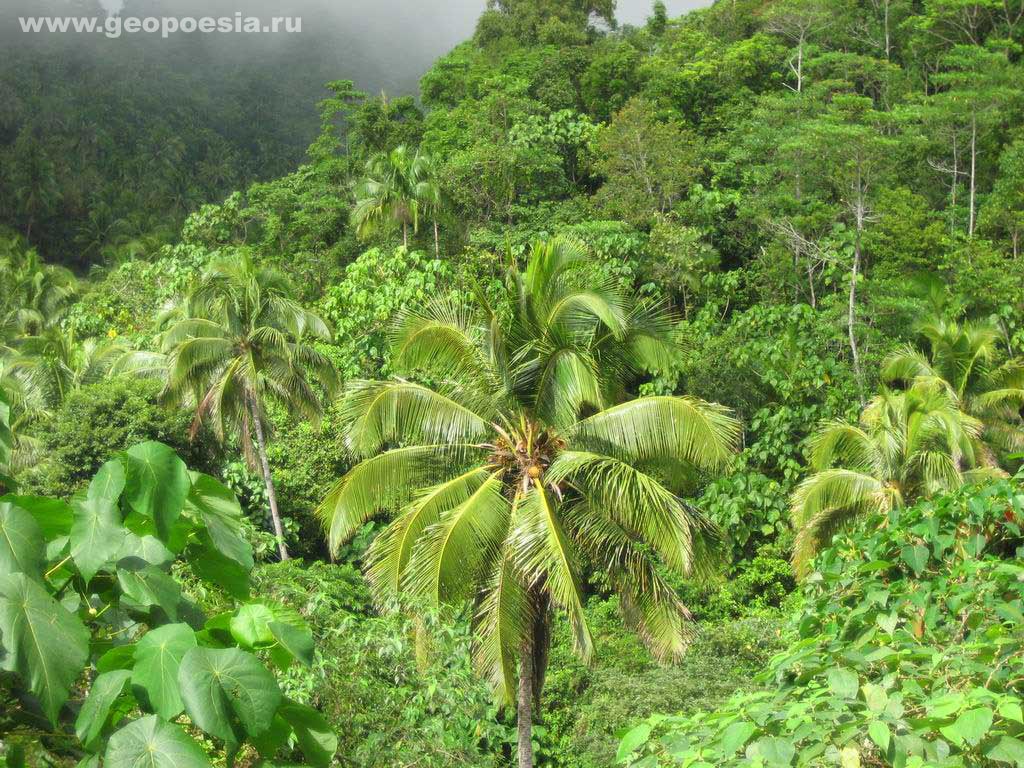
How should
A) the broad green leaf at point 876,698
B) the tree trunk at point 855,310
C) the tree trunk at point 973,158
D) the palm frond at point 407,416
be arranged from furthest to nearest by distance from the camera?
the tree trunk at point 973,158
the tree trunk at point 855,310
the palm frond at point 407,416
the broad green leaf at point 876,698

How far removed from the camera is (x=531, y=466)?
30.5 ft

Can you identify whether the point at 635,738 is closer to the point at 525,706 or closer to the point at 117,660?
the point at 117,660

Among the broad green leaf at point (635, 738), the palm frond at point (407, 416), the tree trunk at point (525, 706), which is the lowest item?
the tree trunk at point (525, 706)

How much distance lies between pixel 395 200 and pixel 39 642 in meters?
22.7

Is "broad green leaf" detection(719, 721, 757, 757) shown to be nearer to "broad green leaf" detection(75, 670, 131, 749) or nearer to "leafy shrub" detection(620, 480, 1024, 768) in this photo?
"leafy shrub" detection(620, 480, 1024, 768)

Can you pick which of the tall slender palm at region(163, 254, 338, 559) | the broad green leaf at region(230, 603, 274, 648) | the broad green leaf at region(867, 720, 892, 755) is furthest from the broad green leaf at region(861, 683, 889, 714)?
the tall slender palm at region(163, 254, 338, 559)

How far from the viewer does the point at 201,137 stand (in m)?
64.2

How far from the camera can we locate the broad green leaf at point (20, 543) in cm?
152

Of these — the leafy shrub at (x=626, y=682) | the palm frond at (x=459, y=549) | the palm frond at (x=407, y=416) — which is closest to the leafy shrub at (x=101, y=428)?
the leafy shrub at (x=626, y=682)

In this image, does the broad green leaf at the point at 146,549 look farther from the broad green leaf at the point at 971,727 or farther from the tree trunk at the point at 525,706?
the tree trunk at the point at 525,706

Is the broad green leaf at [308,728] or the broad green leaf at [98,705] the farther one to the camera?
the broad green leaf at [308,728]

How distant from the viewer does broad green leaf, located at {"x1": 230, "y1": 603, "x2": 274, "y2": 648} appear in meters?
1.62

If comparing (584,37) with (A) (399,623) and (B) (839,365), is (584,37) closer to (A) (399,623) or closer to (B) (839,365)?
(B) (839,365)

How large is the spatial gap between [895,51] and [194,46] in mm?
Answer: 89536
